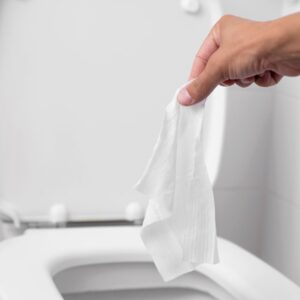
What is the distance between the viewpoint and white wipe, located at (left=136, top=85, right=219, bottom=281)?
0.60 metres

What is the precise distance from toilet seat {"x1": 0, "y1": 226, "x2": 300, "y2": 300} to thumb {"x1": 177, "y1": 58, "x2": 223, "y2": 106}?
0.23 m

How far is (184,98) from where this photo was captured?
0.58 m

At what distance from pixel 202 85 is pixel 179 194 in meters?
0.11

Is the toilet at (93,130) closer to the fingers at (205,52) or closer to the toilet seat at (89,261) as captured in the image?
the toilet seat at (89,261)

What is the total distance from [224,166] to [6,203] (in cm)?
42

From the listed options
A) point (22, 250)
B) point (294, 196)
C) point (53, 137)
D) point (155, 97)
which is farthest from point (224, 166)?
point (22, 250)

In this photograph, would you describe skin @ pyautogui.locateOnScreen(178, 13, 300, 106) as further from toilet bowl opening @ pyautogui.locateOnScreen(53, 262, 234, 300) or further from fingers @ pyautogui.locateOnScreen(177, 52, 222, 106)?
toilet bowl opening @ pyautogui.locateOnScreen(53, 262, 234, 300)

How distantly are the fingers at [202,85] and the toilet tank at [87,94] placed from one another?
12.4 inches

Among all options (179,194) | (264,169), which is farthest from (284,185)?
(179,194)

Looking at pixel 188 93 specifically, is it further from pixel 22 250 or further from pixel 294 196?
pixel 294 196

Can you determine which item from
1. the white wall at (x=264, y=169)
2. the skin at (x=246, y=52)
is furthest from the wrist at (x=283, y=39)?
the white wall at (x=264, y=169)

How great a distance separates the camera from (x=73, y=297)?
0.82m

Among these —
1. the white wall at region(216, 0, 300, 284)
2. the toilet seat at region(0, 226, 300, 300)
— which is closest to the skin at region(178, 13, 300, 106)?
the toilet seat at region(0, 226, 300, 300)

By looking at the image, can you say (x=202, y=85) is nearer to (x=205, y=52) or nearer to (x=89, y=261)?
(x=205, y=52)
